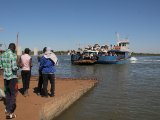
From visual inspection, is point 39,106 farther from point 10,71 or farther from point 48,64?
point 48,64

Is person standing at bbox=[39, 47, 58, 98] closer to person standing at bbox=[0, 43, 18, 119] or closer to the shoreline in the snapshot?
the shoreline

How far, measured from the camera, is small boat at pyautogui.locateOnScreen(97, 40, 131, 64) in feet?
165

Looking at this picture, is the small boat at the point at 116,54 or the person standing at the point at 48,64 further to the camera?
the small boat at the point at 116,54

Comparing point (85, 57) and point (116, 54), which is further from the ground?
point (116, 54)

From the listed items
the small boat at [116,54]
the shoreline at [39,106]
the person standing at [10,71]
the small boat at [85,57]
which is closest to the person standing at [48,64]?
the shoreline at [39,106]

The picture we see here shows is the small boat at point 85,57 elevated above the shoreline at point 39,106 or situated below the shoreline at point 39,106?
above

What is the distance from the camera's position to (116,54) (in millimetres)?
56438

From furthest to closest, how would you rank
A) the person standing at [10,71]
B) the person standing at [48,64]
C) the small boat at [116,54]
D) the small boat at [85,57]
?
the small boat at [116,54], the small boat at [85,57], the person standing at [48,64], the person standing at [10,71]

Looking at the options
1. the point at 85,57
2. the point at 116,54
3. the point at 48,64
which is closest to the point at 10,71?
the point at 48,64

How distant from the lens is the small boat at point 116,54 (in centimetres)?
5025

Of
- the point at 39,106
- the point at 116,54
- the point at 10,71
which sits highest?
the point at 116,54

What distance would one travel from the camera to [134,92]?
15.8 m

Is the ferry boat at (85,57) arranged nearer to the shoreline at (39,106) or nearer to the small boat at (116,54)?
the small boat at (116,54)

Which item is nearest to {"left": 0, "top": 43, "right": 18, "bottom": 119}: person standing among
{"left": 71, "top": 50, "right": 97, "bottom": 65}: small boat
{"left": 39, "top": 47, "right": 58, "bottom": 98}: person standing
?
{"left": 39, "top": 47, "right": 58, "bottom": 98}: person standing
